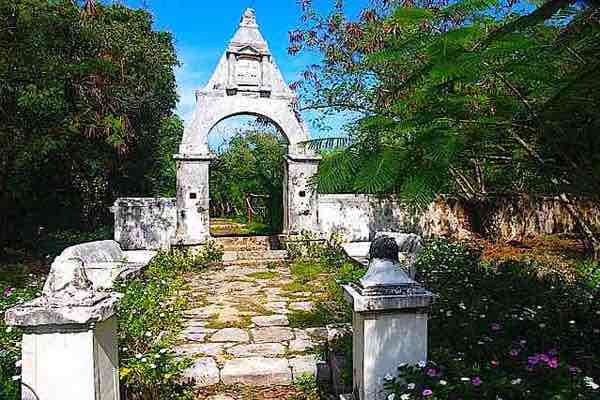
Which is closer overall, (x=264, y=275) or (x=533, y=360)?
(x=533, y=360)

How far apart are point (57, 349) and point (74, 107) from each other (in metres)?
8.53

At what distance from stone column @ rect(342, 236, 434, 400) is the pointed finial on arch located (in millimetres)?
8525

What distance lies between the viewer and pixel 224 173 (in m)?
20.2

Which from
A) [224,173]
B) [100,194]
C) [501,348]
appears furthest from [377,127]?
[224,173]

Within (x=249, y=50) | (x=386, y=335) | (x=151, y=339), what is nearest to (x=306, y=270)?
(x=151, y=339)

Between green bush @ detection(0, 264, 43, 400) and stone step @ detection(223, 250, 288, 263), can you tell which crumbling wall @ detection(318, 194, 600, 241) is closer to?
stone step @ detection(223, 250, 288, 263)

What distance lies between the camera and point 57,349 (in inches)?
107

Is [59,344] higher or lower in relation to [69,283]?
lower

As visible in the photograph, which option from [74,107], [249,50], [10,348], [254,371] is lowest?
[254,371]

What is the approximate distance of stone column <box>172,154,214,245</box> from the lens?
9805mm

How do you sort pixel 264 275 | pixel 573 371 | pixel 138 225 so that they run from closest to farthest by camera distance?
1. pixel 573 371
2. pixel 264 275
3. pixel 138 225

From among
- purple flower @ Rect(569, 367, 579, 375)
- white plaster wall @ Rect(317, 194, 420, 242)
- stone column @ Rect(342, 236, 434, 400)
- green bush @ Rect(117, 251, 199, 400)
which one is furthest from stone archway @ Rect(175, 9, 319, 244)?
purple flower @ Rect(569, 367, 579, 375)

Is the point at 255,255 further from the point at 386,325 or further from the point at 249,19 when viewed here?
the point at 386,325

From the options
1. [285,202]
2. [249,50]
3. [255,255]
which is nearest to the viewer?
[255,255]
